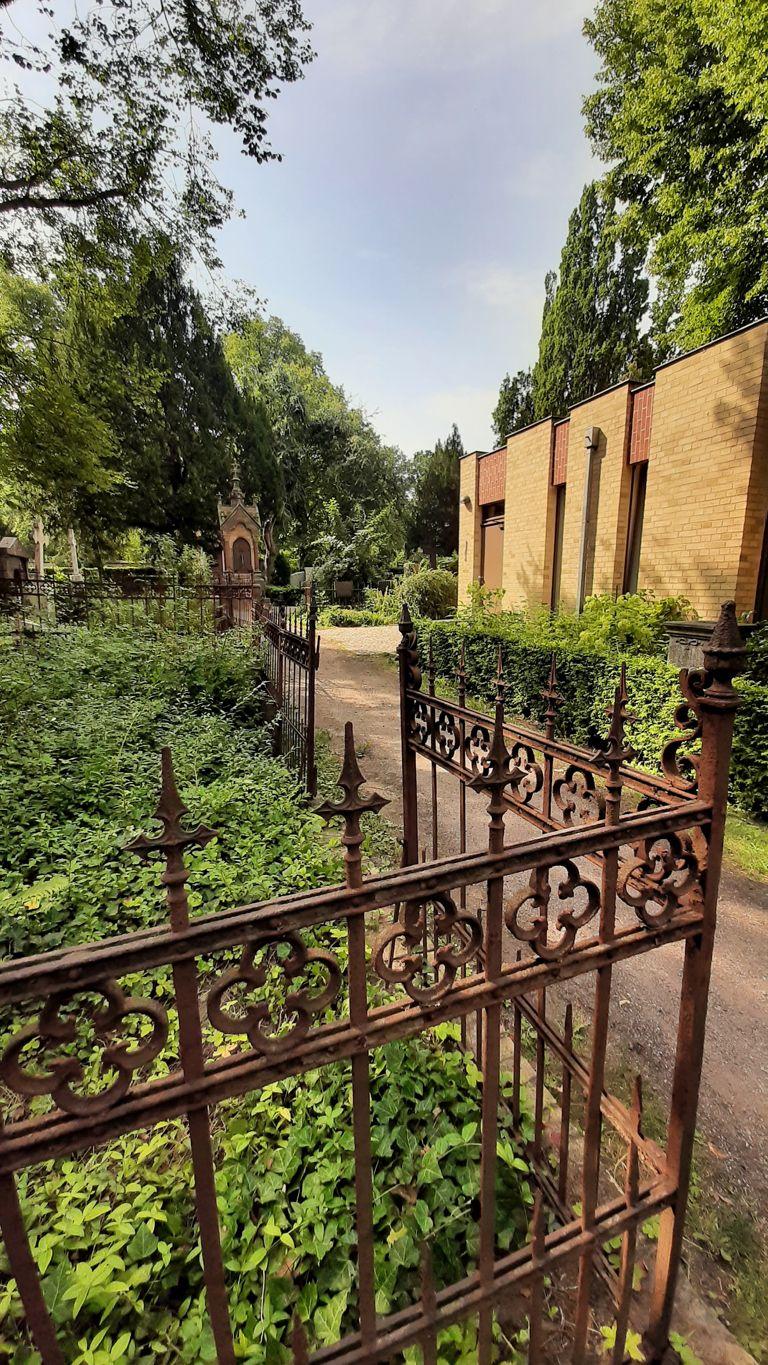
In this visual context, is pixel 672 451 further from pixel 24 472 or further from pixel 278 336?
pixel 278 336

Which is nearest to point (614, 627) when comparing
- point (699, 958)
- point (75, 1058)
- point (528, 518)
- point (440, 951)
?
point (528, 518)

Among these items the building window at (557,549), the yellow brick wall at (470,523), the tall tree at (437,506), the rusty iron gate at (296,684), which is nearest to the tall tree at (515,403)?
the tall tree at (437,506)

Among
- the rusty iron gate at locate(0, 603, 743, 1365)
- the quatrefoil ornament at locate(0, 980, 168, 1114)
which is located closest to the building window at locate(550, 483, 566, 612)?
the rusty iron gate at locate(0, 603, 743, 1365)

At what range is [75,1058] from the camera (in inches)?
30.6

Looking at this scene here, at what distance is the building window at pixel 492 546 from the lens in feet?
42.7

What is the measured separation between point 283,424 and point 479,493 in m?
19.6

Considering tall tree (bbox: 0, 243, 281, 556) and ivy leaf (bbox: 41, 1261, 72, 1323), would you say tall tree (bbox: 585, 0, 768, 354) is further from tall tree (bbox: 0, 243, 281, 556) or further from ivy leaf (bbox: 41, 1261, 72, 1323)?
ivy leaf (bbox: 41, 1261, 72, 1323)

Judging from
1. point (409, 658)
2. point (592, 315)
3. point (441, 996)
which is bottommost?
point (441, 996)

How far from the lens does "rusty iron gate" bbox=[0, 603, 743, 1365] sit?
0.86 metres

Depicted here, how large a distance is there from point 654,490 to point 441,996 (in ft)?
27.5

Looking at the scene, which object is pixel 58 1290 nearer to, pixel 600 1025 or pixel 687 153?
pixel 600 1025

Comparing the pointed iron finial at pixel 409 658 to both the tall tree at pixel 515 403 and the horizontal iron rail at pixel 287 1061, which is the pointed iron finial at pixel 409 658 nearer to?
the horizontal iron rail at pixel 287 1061

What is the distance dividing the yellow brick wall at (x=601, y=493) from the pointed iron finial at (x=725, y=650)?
8334 mm

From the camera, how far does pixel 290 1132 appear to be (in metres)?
1.96
